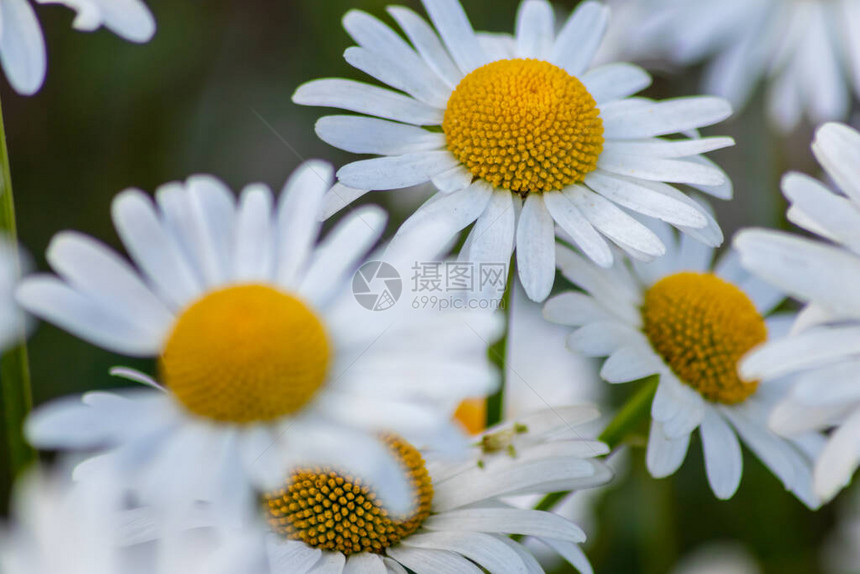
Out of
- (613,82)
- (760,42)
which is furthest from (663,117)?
(760,42)

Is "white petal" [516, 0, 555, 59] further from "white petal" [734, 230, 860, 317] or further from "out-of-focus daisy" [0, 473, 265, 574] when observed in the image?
"out-of-focus daisy" [0, 473, 265, 574]

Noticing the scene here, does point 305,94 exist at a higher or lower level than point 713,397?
higher

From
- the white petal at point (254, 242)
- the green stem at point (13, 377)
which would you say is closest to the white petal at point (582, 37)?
the white petal at point (254, 242)

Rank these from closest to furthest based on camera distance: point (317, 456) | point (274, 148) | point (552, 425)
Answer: point (317, 456) → point (552, 425) → point (274, 148)

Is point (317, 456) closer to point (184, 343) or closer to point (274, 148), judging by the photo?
point (184, 343)

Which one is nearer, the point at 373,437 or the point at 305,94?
the point at 373,437

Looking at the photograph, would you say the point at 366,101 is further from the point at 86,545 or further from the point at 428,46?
the point at 86,545

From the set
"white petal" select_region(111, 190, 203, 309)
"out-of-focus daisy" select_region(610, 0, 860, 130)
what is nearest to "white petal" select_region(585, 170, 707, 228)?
"white petal" select_region(111, 190, 203, 309)

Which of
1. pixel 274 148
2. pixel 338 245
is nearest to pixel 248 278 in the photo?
pixel 338 245
